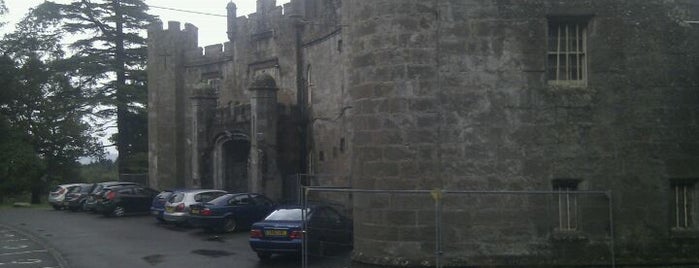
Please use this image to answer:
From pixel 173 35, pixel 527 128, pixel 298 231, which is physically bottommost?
pixel 298 231

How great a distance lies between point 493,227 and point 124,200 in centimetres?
2119

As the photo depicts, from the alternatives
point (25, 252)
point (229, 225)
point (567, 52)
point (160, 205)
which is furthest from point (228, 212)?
point (567, 52)

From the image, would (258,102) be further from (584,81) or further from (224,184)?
(584,81)

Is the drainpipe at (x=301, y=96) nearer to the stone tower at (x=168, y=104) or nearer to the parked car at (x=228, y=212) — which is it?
the parked car at (x=228, y=212)

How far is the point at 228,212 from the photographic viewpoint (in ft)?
74.1

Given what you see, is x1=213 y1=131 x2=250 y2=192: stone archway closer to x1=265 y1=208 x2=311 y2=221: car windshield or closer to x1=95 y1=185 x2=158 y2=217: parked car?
x1=95 y1=185 x2=158 y2=217: parked car

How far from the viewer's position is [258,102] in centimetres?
2712

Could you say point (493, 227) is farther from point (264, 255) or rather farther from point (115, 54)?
point (115, 54)

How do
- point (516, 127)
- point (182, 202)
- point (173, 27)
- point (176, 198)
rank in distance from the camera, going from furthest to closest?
point (173, 27) < point (176, 198) < point (182, 202) < point (516, 127)

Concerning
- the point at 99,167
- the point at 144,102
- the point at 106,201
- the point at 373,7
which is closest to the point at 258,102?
the point at 106,201

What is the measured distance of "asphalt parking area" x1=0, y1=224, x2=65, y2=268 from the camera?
1708 cm

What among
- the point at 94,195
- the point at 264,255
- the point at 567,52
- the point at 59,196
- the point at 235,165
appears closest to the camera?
the point at 567,52

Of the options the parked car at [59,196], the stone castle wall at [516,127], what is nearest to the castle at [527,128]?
the stone castle wall at [516,127]

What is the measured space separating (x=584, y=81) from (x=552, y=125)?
114cm
